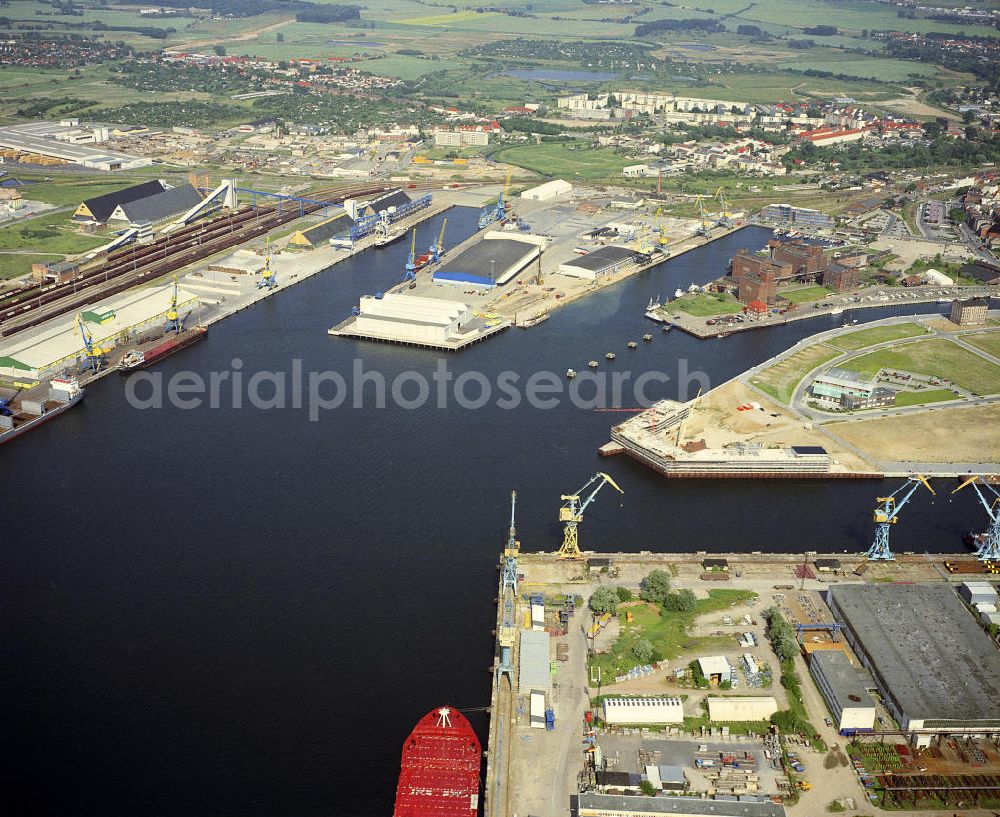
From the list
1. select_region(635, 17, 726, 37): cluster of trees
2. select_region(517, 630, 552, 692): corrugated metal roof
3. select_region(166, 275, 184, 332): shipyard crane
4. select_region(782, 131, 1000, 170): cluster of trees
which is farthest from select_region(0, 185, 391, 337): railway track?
select_region(635, 17, 726, 37): cluster of trees

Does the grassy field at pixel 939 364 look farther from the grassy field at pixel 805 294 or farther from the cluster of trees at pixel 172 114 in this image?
the cluster of trees at pixel 172 114

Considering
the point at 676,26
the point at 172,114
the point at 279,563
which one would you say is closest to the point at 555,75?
the point at 676,26

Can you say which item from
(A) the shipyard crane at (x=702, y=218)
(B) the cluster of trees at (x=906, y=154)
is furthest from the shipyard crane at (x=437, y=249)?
(B) the cluster of trees at (x=906, y=154)

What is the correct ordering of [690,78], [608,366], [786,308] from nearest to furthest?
[608,366] → [786,308] → [690,78]

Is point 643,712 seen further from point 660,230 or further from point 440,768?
point 660,230

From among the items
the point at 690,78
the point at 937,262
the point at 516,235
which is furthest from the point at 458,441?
the point at 690,78

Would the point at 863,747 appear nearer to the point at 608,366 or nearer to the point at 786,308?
the point at 608,366

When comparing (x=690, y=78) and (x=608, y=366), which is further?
(x=690, y=78)
